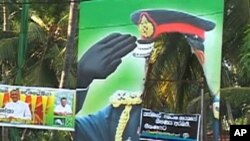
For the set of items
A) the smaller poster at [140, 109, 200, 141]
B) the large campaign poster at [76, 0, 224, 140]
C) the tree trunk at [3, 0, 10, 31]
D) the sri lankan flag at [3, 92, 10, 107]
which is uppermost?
the tree trunk at [3, 0, 10, 31]

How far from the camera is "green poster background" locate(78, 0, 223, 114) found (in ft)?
23.7

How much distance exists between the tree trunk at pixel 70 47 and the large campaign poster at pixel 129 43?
1467 mm

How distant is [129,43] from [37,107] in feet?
5.96

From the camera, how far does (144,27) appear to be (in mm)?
7727

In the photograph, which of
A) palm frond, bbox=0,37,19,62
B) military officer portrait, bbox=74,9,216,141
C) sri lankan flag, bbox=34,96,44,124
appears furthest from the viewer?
palm frond, bbox=0,37,19,62

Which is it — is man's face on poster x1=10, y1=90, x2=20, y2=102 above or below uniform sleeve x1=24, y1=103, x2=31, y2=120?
above

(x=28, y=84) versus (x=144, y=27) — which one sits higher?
(x=144, y=27)

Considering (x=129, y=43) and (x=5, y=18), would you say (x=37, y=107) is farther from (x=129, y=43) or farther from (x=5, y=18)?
(x=5, y=18)

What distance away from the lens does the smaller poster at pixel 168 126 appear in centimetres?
733

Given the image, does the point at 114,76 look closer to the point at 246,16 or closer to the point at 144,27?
the point at 144,27

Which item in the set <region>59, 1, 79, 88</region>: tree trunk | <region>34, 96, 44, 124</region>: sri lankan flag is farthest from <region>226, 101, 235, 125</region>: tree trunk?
<region>34, 96, 44, 124</region>: sri lankan flag

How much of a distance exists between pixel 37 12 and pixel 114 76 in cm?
344

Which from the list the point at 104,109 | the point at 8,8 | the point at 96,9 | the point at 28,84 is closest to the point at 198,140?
the point at 104,109

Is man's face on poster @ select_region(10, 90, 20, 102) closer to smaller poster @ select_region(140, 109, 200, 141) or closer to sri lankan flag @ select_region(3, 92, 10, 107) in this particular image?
sri lankan flag @ select_region(3, 92, 10, 107)
